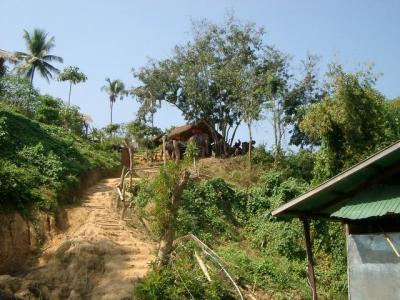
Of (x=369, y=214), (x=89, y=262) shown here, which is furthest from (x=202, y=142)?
(x=369, y=214)

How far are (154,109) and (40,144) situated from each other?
41.4ft

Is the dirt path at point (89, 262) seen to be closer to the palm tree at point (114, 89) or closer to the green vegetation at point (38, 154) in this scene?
the green vegetation at point (38, 154)

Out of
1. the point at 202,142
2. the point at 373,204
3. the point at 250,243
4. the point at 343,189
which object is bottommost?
the point at 250,243

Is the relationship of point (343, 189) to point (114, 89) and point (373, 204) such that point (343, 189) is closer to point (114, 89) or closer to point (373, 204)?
point (373, 204)

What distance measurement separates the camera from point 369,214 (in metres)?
6.62

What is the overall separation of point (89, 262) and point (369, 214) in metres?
9.24

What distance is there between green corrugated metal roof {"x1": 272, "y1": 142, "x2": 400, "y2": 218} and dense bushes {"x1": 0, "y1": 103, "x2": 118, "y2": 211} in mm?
10377

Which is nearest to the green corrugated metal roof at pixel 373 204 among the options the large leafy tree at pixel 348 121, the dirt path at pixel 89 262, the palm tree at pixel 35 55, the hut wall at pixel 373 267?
the hut wall at pixel 373 267

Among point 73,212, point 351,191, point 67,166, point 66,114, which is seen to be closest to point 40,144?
point 67,166

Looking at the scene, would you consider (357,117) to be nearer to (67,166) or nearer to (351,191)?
(351,191)

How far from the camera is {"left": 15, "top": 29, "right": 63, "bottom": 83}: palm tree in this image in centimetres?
3675

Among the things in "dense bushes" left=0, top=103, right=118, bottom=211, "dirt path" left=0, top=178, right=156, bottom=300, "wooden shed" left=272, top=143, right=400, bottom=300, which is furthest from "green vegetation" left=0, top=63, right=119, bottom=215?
"wooden shed" left=272, top=143, right=400, bottom=300

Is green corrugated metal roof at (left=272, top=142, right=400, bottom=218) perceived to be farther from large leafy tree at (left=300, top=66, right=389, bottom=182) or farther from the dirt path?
large leafy tree at (left=300, top=66, right=389, bottom=182)

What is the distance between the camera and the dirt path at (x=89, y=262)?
12383 mm
